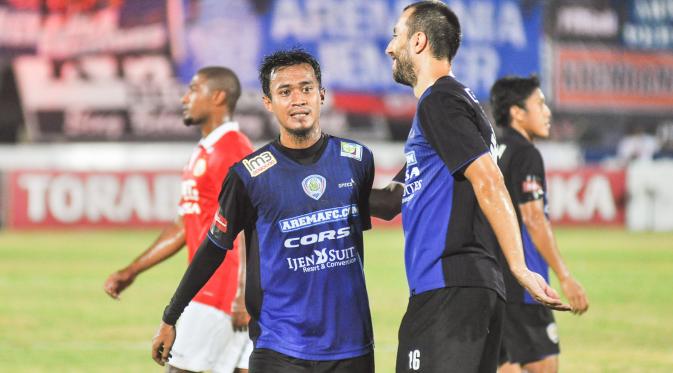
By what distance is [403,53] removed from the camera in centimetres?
446

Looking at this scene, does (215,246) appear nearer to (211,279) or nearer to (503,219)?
(503,219)

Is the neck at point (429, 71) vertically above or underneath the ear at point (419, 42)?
underneath

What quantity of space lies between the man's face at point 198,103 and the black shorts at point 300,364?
2365 millimetres

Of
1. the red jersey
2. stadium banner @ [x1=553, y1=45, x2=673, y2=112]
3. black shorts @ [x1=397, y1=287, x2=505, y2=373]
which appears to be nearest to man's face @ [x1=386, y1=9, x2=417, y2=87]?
black shorts @ [x1=397, y1=287, x2=505, y2=373]

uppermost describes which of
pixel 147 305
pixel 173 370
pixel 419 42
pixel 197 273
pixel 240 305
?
pixel 419 42

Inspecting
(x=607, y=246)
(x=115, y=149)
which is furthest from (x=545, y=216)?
(x=115, y=149)

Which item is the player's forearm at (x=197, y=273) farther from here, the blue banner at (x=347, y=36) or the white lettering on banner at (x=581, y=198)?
the blue banner at (x=347, y=36)

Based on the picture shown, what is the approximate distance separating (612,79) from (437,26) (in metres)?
29.7

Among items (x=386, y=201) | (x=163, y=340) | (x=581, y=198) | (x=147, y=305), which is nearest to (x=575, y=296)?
(x=386, y=201)

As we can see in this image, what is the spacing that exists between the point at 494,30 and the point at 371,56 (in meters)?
3.83

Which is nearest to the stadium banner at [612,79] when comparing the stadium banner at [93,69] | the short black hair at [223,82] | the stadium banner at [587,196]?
the stadium banner at [587,196]

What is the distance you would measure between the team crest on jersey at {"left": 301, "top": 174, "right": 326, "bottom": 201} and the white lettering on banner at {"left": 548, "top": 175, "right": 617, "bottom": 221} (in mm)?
21116

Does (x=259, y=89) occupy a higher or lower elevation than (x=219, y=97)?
lower

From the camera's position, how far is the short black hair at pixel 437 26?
4375mm
